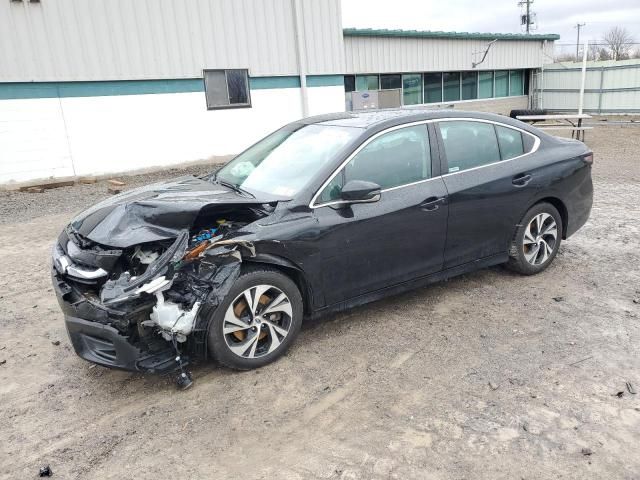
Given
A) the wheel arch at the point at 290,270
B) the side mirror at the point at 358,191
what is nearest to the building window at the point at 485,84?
the side mirror at the point at 358,191

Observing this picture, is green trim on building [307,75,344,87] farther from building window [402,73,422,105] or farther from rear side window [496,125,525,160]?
rear side window [496,125,525,160]

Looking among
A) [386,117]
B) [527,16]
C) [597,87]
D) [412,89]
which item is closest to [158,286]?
[386,117]

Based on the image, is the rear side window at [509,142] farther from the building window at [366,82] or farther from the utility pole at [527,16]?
the utility pole at [527,16]

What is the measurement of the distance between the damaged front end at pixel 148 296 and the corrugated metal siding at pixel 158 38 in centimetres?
974

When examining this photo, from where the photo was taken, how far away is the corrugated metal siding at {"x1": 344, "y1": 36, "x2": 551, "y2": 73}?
18.9 meters

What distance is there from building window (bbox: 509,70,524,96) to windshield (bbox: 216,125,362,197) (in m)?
24.3

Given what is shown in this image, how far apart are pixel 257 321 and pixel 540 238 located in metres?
2.98

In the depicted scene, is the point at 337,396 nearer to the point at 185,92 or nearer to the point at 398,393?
the point at 398,393

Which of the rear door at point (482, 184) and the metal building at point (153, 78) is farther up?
the metal building at point (153, 78)

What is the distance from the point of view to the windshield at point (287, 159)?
13.0ft

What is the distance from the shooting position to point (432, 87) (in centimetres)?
2211

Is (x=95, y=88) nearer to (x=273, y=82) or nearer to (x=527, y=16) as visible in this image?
(x=273, y=82)

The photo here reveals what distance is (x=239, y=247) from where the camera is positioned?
11.1 feet

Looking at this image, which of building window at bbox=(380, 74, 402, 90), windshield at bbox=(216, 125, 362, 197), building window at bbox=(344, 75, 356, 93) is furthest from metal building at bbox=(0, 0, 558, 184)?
windshield at bbox=(216, 125, 362, 197)
